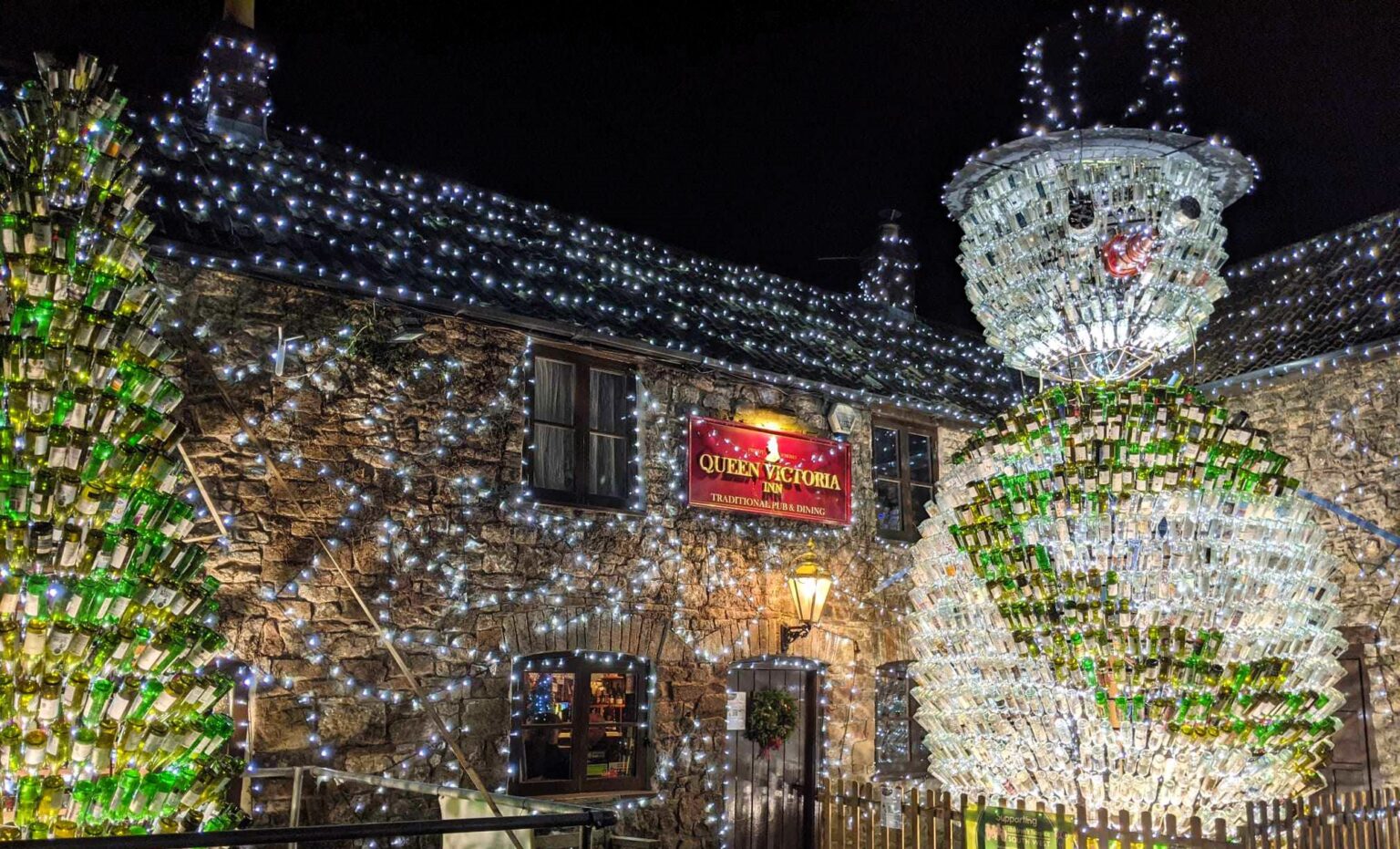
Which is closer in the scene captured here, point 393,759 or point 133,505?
point 133,505

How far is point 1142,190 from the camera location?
5.95 m

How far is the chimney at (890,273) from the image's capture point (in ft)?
48.5

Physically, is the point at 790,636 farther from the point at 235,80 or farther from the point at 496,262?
the point at 235,80

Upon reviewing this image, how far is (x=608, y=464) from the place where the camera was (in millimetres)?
9281

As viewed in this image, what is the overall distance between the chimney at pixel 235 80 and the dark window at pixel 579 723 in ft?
17.0

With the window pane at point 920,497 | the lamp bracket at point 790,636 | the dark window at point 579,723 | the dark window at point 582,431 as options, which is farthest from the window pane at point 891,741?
the dark window at point 582,431

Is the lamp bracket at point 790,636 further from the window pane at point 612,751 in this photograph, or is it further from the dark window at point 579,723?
the window pane at point 612,751

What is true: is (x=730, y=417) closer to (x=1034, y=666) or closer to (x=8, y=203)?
(x=1034, y=666)

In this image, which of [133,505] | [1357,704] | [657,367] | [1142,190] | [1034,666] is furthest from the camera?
[1357,704]

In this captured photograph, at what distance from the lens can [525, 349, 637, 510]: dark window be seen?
8883 millimetres

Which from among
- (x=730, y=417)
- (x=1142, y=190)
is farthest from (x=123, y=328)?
(x=730, y=417)

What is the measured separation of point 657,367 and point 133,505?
5934mm

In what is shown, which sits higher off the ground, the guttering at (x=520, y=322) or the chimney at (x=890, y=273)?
the chimney at (x=890, y=273)

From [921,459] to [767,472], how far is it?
240cm
